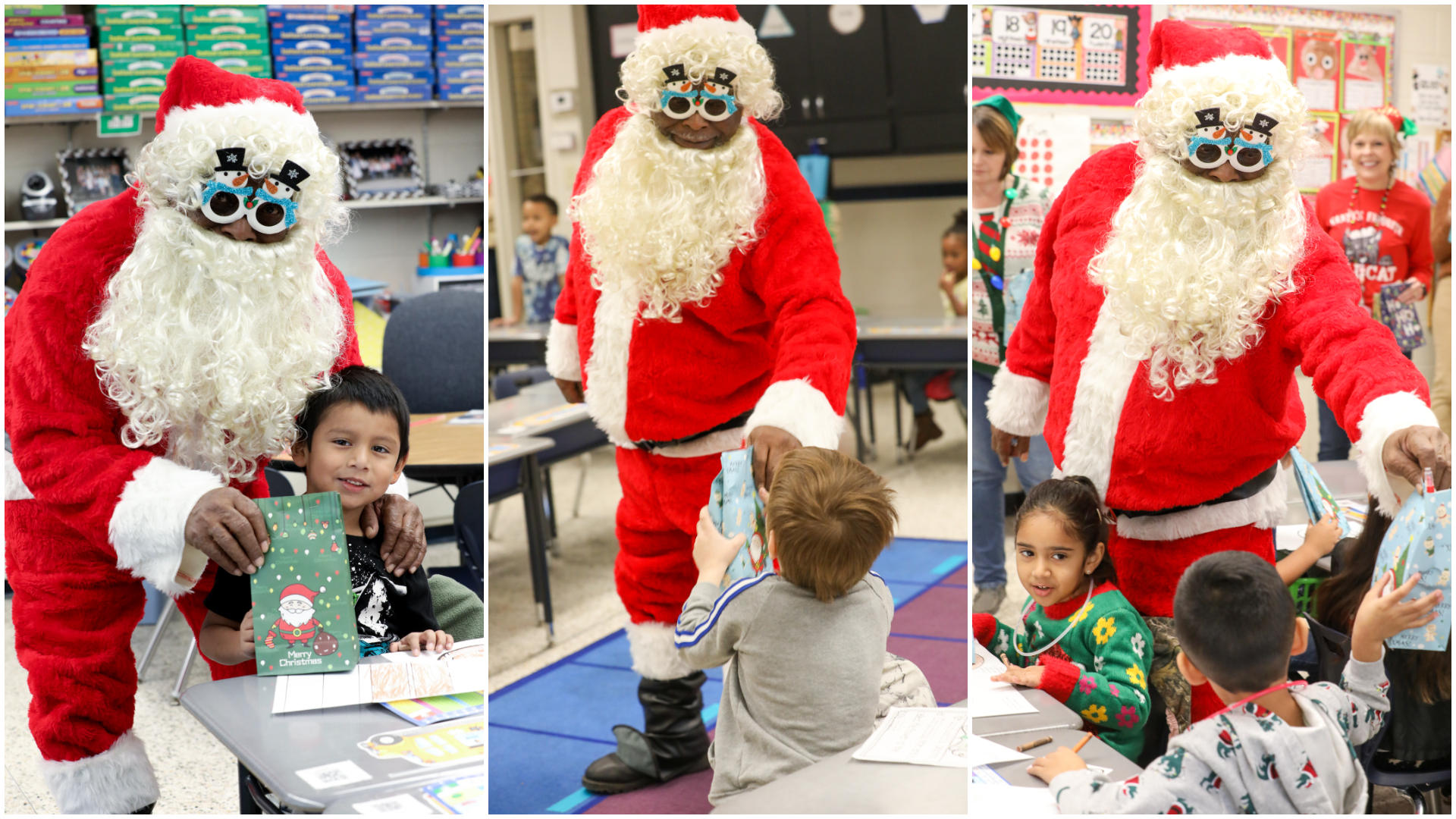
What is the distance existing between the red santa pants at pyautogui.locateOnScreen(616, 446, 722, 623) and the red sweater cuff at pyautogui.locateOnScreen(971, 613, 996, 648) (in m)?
0.74

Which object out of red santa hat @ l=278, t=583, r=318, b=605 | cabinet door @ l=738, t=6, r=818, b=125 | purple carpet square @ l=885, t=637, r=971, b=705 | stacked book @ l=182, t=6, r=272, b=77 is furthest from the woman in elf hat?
cabinet door @ l=738, t=6, r=818, b=125

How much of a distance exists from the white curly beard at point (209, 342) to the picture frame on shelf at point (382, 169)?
3240 mm

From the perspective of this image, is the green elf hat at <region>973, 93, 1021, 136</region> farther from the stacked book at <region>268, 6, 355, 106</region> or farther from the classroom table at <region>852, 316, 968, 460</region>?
the stacked book at <region>268, 6, 355, 106</region>

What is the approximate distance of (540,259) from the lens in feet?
20.2

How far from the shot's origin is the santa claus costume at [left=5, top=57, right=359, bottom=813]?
5.45 feet

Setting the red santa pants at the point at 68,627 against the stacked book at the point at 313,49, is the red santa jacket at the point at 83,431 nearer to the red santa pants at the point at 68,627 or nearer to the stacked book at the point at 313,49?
the red santa pants at the point at 68,627

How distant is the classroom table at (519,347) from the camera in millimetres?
5699

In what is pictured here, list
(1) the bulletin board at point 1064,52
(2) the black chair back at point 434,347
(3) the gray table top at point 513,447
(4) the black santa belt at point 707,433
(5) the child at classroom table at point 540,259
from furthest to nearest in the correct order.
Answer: (5) the child at classroom table at point 540,259 < (2) the black chair back at point 434,347 < (3) the gray table top at point 513,447 < (1) the bulletin board at point 1064,52 < (4) the black santa belt at point 707,433

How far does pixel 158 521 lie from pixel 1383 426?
1.65 meters

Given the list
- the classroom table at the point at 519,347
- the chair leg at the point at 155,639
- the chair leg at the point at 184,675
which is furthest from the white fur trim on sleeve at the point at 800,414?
the classroom table at the point at 519,347

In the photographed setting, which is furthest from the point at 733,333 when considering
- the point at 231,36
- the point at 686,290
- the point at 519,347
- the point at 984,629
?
the point at 519,347

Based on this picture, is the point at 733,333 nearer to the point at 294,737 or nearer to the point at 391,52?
the point at 294,737

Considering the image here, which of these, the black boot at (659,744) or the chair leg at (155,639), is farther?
the chair leg at (155,639)

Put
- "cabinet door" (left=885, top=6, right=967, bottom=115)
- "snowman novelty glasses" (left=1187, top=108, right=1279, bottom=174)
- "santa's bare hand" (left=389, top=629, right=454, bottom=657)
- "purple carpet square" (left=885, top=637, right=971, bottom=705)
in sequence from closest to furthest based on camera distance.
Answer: "snowman novelty glasses" (left=1187, top=108, right=1279, bottom=174) → "santa's bare hand" (left=389, top=629, right=454, bottom=657) → "purple carpet square" (left=885, top=637, right=971, bottom=705) → "cabinet door" (left=885, top=6, right=967, bottom=115)
